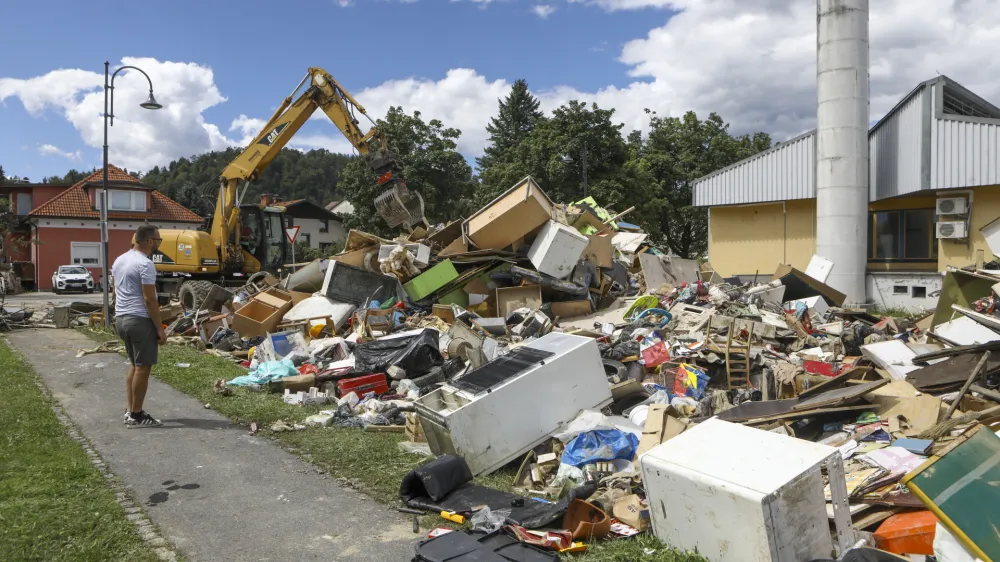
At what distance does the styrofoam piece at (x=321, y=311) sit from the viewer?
441 inches

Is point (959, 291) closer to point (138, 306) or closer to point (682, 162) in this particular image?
point (138, 306)

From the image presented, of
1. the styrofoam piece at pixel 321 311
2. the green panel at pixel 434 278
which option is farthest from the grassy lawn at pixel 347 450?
the green panel at pixel 434 278

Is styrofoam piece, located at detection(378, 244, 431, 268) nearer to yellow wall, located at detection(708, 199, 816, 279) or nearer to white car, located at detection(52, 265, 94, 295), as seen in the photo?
yellow wall, located at detection(708, 199, 816, 279)

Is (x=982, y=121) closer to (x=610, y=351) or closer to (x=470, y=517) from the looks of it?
(x=610, y=351)

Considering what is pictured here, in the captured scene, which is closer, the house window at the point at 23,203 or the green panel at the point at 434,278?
the green panel at the point at 434,278

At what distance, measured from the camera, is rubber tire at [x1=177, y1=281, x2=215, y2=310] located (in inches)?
562

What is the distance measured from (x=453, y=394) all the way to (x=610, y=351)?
142 inches

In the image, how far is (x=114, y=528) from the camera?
393 cm

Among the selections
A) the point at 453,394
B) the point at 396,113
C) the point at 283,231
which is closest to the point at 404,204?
the point at 283,231

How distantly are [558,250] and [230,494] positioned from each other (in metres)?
7.30

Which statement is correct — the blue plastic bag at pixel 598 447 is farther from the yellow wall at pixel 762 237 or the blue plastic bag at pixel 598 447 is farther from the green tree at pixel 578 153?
the green tree at pixel 578 153

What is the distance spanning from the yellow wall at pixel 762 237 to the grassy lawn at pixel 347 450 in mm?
14380

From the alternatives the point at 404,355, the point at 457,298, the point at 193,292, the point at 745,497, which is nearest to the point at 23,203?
the point at 193,292

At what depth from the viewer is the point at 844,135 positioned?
15.1 metres
